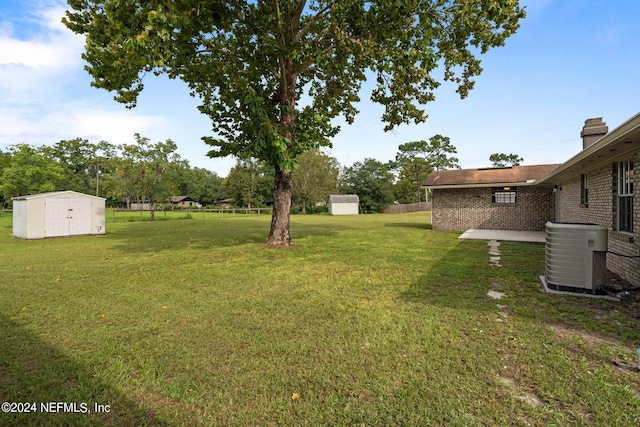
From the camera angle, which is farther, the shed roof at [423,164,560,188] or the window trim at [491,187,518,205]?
the window trim at [491,187,518,205]

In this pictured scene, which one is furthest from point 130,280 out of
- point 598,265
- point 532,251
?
point 532,251

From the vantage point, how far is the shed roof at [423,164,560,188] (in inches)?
620

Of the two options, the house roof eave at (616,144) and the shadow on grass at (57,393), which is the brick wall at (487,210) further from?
the shadow on grass at (57,393)

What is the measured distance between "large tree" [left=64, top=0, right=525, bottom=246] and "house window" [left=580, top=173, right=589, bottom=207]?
472 centimetres

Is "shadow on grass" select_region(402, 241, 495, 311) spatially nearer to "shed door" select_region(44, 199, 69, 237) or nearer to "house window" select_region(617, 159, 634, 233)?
"house window" select_region(617, 159, 634, 233)

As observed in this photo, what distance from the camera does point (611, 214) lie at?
681 cm

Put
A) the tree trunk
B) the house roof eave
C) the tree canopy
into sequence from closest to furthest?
1. the house roof eave
2. the tree trunk
3. the tree canopy

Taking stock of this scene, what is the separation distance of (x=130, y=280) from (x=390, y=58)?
29.8 ft

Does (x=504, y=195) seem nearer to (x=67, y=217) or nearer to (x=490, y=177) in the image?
(x=490, y=177)

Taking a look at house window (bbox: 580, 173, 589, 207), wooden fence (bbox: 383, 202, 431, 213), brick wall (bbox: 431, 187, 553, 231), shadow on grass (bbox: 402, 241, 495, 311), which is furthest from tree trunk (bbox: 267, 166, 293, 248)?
wooden fence (bbox: 383, 202, 431, 213)

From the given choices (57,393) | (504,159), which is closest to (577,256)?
(57,393)

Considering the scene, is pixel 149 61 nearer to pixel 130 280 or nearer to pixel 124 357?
pixel 130 280

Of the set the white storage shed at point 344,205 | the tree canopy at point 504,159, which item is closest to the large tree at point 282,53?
the white storage shed at point 344,205

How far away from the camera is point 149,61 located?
23.9ft
